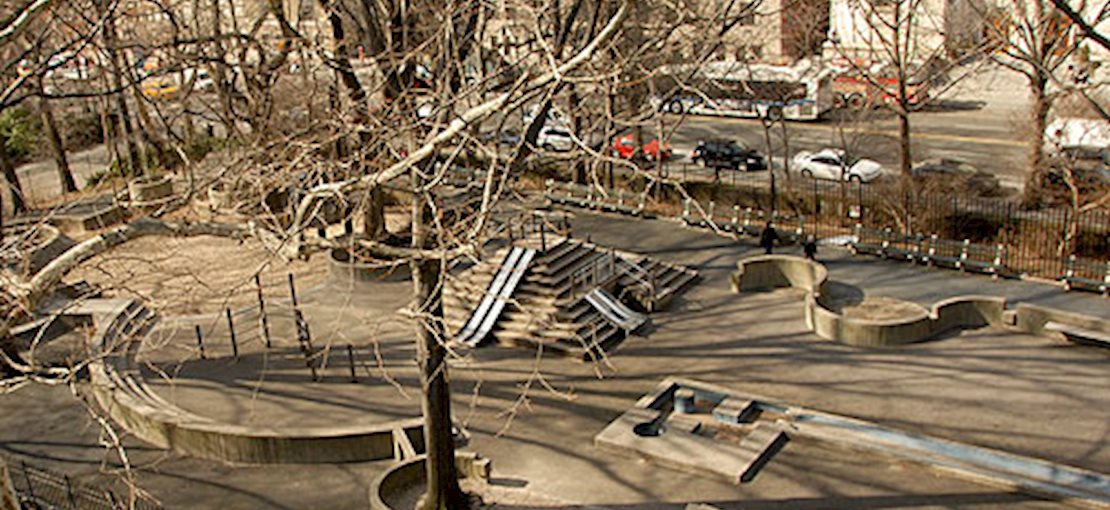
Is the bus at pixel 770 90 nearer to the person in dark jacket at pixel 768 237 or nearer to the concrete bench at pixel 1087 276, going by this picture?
the person in dark jacket at pixel 768 237

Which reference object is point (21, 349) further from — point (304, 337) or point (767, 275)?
point (767, 275)

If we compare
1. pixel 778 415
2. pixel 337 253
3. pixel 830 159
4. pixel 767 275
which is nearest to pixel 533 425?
pixel 778 415

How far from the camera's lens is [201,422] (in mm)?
18391

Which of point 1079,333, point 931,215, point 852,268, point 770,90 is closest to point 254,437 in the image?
point 852,268

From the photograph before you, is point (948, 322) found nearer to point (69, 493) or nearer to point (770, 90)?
point (770, 90)

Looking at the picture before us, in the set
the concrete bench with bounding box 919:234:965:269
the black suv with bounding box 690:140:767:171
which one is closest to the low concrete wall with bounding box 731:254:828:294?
the concrete bench with bounding box 919:234:965:269

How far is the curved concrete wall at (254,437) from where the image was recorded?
57.1 ft

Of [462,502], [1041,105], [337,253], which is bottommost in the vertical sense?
[462,502]

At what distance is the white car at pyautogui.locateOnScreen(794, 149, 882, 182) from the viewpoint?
1337 inches

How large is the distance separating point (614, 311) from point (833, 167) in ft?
48.4

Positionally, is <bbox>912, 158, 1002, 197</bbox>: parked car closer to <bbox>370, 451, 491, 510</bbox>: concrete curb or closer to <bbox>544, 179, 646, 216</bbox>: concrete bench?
<bbox>544, 179, 646, 216</bbox>: concrete bench

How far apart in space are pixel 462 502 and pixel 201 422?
537 centimetres

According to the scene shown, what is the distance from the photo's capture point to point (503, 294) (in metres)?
22.5

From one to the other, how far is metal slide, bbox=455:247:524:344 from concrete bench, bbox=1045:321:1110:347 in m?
10.5
